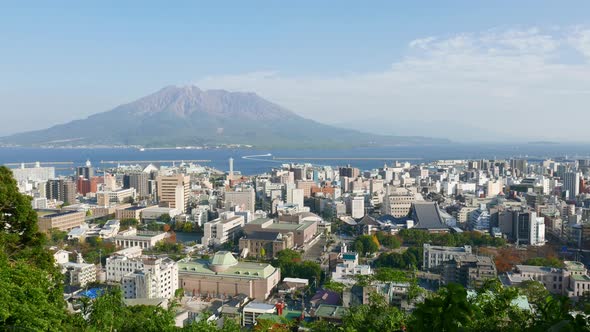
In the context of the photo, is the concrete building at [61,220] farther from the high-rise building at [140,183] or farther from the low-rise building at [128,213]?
the high-rise building at [140,183]

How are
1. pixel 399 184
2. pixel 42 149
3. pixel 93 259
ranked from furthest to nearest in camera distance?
pixel 42 149, pixel 399 184, pixel 93 259

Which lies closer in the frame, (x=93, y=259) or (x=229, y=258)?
(x=229, y=258)

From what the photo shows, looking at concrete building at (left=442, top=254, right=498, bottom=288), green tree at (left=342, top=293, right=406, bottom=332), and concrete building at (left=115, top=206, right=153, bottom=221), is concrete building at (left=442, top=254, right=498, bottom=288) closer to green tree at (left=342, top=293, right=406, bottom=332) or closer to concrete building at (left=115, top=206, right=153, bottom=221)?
green tree at (left=342, top=293, right=406, bottom=332)

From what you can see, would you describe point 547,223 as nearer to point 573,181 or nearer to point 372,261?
point 372,261

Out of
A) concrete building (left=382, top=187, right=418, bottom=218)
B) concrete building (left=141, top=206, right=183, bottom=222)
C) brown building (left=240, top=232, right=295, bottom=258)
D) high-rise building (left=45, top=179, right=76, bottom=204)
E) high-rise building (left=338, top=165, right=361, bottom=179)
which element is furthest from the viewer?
high-rise building (left=338, top=165, right=361, bottom=179)

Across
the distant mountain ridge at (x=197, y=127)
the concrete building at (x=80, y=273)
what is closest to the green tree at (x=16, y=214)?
the concrete building at (x=80, y=273)

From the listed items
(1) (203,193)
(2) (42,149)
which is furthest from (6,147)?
Answer: (1) (203,193)

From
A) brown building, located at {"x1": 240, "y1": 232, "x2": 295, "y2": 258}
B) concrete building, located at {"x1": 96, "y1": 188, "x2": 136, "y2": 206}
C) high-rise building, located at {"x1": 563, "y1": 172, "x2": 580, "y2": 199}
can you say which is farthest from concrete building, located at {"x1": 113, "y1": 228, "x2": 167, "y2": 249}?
high-rise building, located at {"x1": 563, "y1": 172, "x2": 580, "y2": 199}

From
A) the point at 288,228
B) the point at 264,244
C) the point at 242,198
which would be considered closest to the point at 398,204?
the point at 288,228

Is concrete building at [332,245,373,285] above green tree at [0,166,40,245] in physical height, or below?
below
